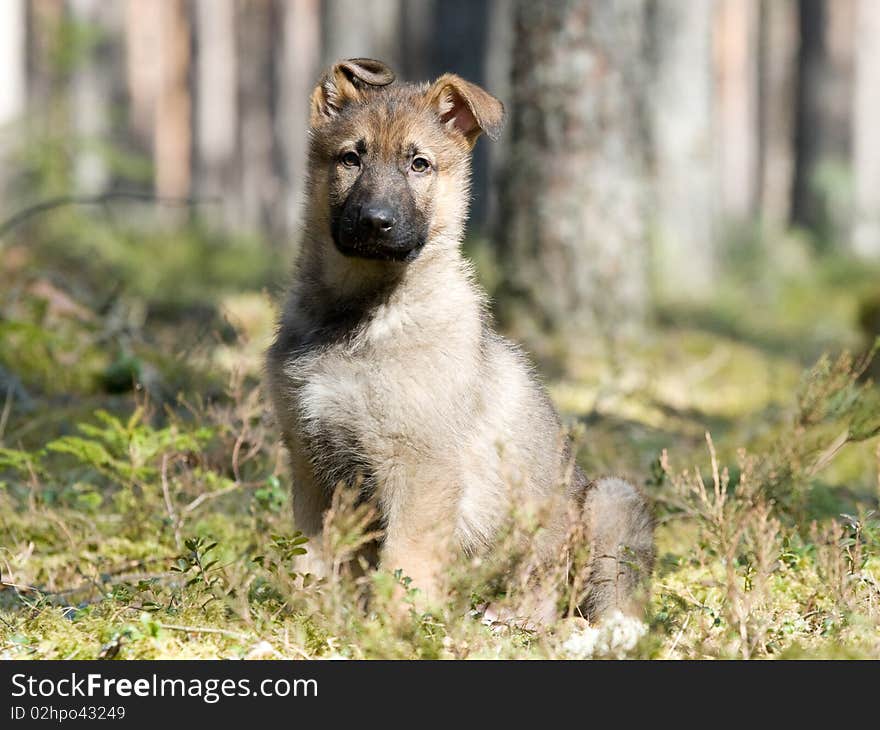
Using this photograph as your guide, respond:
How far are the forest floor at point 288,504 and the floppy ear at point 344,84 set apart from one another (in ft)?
3.57

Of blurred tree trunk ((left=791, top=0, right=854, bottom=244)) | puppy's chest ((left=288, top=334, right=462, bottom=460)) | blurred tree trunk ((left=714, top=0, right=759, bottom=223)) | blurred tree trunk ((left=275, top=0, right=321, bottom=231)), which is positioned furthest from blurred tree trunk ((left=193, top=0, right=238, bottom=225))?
puppy's chest ((left=288, top=334, right=462, bottom=460))

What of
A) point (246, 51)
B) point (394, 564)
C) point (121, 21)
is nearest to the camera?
point (394, 564)

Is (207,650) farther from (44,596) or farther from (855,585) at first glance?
(855,585)

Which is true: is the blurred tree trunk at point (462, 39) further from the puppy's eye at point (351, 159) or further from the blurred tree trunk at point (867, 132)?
the puppy's eye at point (351, 159)

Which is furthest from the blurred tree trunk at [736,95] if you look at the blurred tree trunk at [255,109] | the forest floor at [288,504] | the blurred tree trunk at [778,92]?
the forest floor at [288,504]

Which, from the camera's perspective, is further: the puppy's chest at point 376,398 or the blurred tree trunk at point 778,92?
the blurred tree trunk at point 778,92

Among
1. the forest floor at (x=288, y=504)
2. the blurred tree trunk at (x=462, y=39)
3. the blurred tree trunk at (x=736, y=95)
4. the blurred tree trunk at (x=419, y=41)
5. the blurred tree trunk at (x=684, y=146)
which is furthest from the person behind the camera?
the blurred tree trunk at (x=736, y=95)

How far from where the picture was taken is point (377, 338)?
4406 mm

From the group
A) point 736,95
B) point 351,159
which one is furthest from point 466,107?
point 736,95

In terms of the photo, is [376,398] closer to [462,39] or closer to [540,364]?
[540,364]

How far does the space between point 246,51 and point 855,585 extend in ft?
115

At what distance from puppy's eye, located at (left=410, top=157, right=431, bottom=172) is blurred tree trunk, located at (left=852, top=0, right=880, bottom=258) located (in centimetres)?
1656

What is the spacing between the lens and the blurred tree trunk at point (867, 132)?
2100 cm
